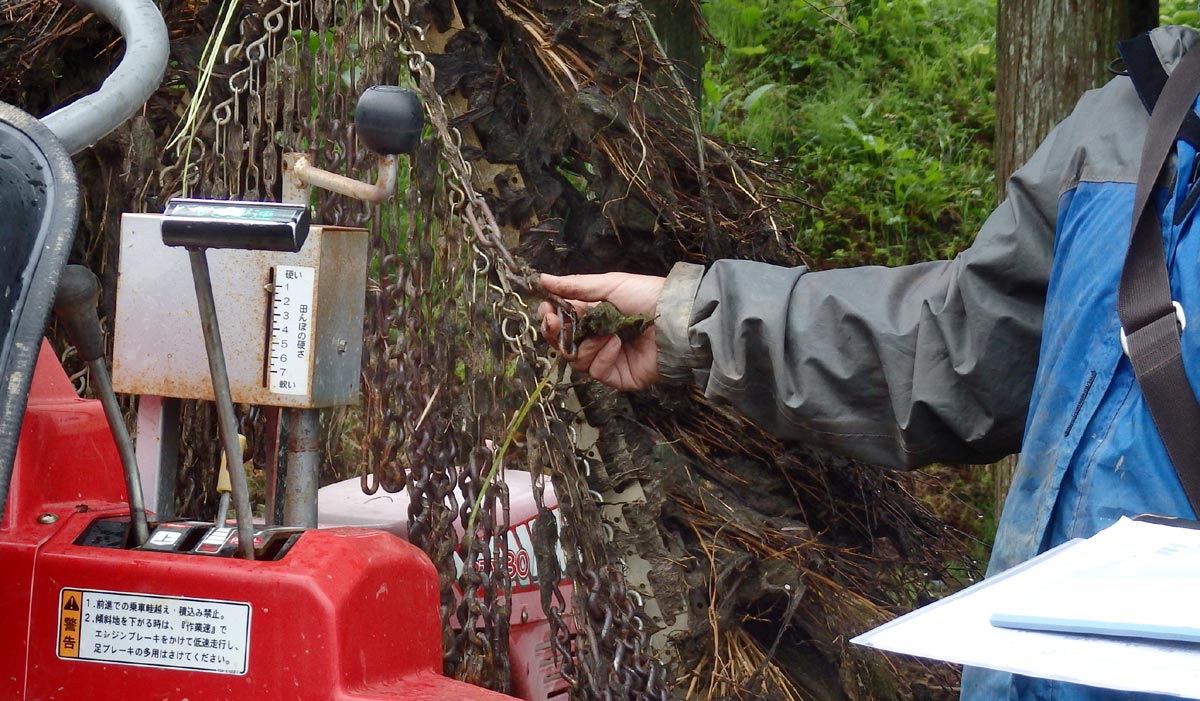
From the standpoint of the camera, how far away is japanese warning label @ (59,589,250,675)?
136 cm

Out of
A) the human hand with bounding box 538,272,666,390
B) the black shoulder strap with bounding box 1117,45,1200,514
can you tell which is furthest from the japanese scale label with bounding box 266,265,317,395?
the black shoulder strap with bounding box 1117,45,1200,514

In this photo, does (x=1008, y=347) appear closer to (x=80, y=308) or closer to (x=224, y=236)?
(x=224, y=236)

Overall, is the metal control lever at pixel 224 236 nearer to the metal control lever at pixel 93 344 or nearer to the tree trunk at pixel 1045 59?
the metal control lever at pixel 93 344

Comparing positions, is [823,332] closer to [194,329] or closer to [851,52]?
[194,329]

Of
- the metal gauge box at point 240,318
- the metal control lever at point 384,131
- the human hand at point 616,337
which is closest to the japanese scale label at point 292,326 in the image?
the metal gauge box at point 240,318

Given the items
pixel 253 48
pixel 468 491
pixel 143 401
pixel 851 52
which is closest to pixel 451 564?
pixel 468 491

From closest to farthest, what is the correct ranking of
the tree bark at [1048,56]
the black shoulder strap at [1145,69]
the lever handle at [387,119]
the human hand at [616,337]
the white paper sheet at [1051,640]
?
the white paper sheet at [1051,640] < the lever handle at [387,119] < the black shoulder strap at [1145,69] < the human hand at [616,337] < the tree bark at [1048,56]

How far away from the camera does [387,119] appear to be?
1.49 m

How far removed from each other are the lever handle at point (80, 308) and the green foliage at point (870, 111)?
456cm

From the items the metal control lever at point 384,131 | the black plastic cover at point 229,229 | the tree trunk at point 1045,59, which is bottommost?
the black plastic cover at point 229,229

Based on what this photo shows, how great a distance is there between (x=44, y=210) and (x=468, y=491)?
98 centimetres

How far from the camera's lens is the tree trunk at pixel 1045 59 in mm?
3736

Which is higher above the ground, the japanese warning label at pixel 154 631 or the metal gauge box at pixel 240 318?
the metal gauge box at pixel 240 318

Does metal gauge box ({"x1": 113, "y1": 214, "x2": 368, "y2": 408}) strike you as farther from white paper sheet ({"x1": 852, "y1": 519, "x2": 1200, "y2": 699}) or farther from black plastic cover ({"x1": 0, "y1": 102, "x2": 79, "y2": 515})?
white paper sheet ({"x1": 852, "y1": 519, "x2": 1200, "y2": 699})
